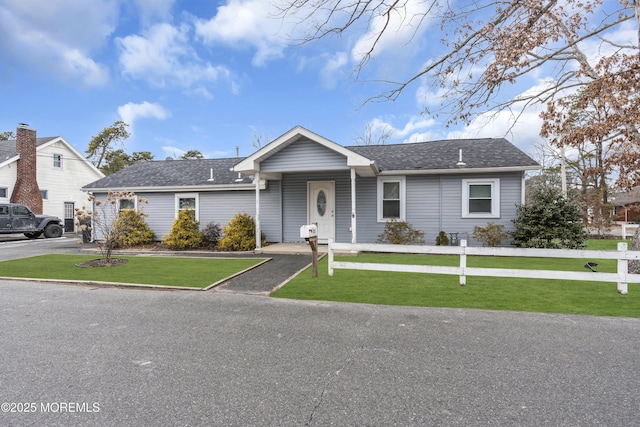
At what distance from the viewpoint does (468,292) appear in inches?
232

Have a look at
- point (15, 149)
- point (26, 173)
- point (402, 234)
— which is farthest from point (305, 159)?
point (15, 149)

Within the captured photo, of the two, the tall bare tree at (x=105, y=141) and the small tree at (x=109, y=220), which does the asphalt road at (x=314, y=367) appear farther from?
the tall bare tree at (x=105, y=141)

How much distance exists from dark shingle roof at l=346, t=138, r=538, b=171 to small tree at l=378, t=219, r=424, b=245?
205 cm

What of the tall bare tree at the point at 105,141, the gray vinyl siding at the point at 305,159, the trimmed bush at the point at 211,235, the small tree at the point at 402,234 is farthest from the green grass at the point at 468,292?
the tall bare tree at the point at 105,141

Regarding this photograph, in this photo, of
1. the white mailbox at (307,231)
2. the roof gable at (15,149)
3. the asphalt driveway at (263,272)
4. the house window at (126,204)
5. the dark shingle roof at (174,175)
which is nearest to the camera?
the asphalt driveway at (263,272)

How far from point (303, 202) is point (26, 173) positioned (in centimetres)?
2017

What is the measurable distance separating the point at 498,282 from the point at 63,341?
7.33 m

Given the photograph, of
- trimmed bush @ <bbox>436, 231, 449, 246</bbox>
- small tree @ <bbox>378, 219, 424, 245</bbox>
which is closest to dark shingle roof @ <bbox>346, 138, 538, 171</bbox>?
small tree @ <bbox>378, 219, 424, 245</bbox>

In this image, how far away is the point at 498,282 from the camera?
672cm

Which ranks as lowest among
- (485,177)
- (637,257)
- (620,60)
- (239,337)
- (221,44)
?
(239,337)

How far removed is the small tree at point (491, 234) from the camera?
35.5 feet

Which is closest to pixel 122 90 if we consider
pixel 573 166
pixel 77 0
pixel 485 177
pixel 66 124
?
pixel 77 0

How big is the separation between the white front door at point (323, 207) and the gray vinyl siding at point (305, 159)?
2.00 meters

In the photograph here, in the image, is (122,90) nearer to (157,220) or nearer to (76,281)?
(157,220)
